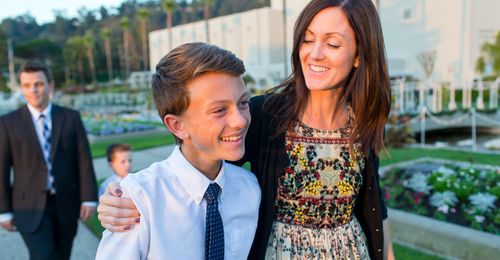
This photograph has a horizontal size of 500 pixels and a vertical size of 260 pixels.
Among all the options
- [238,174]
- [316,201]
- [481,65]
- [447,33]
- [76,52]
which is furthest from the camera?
[76,52]

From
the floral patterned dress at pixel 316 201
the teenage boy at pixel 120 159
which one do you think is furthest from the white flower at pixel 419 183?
the teenage boy at pixel 120 159

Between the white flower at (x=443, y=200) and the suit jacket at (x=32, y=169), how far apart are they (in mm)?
3450

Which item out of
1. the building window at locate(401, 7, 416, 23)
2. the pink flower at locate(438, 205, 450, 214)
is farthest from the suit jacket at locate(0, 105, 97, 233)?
the building window at locate(401, 7, 416, 23)

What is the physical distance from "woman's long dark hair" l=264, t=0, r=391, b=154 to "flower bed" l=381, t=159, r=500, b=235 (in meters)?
2.41

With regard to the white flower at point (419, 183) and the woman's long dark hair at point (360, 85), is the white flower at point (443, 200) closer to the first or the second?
the white flower at point (419, 183)

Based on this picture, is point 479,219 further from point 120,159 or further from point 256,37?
point 256,37

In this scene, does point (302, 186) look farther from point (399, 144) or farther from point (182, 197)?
point (399, 144)

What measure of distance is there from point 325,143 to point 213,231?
2.36 ft

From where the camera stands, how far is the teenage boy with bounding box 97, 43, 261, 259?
1.40 meters

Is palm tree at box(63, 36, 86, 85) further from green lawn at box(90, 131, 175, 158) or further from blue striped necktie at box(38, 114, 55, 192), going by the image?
blue striped necktie at box(38, 114, 55, 192)

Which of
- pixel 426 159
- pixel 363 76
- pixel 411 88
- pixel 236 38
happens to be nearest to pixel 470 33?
pixel 411 88

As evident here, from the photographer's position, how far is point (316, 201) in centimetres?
189

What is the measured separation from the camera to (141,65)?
7400 cm

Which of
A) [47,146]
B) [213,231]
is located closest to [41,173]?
[47,146]
